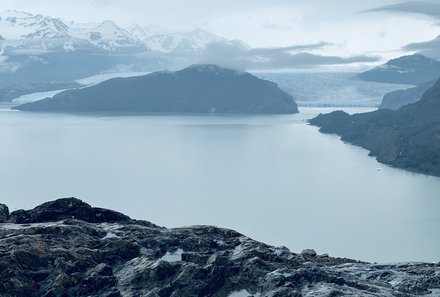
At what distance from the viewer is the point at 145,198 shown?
7038 cm

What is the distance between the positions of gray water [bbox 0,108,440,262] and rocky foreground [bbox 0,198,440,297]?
28072mm

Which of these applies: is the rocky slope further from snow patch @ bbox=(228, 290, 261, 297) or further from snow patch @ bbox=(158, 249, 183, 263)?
snow patch @ bbox=(228, 290, 261, 297)

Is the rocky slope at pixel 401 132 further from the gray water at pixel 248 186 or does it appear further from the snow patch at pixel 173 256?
the snow patch at pixel 173 256

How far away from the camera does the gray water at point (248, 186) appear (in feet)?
184

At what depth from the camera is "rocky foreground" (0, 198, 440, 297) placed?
18.5 meters

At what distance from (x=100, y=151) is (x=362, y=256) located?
72.7m

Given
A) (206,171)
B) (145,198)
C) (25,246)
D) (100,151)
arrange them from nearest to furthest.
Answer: (25,246)
(145,198)
(206,171)
(100,151)

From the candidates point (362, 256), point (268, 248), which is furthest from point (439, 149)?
point (268, 248)

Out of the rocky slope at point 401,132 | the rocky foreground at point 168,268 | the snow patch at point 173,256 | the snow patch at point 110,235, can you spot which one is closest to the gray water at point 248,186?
the rocky slope at point 401,132

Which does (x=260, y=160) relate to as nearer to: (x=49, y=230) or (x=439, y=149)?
(x=439, y=149)

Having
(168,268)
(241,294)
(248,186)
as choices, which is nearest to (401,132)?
(248,186)

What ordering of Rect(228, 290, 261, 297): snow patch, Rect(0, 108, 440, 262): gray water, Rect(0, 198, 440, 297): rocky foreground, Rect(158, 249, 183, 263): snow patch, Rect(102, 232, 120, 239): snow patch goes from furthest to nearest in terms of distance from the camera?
Rect(0, 108, 440, 262): gray water → Rect(102, 232, 120, 239): snow patch → Rect(158, 249, 183, 263): snow patch → Rect(0, 198, 440, 297): rocky foreground → Rect(228, 290, 261, 297): snow patch

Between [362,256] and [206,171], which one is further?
[206,171]

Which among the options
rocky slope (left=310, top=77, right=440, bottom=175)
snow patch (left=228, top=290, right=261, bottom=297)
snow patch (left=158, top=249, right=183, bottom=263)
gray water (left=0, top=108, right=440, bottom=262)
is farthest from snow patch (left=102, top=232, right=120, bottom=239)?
rocky slope (left=310, top=77, right=440, bottom=175)
